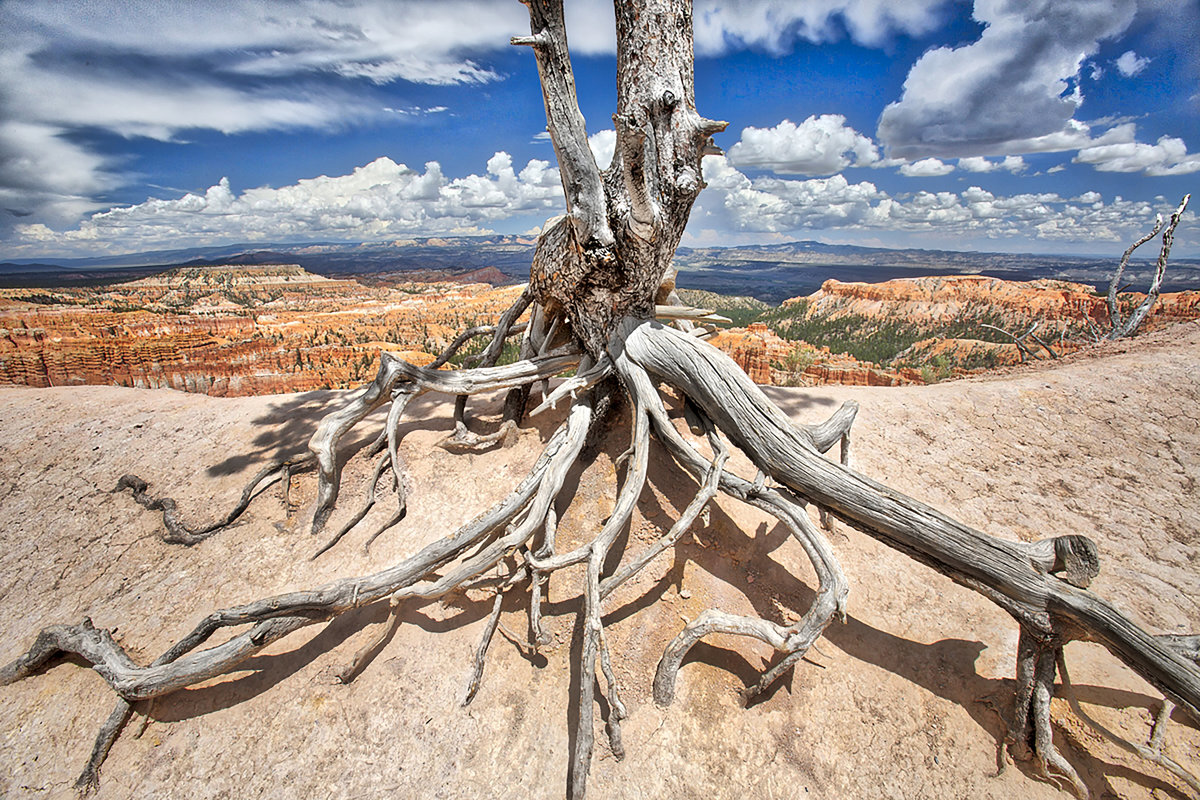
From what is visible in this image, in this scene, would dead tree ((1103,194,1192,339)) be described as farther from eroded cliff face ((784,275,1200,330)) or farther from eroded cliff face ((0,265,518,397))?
eroded cliff face ((784,275,1200,330))

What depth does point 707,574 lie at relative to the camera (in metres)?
3.78

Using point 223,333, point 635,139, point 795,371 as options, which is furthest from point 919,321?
point 223,333

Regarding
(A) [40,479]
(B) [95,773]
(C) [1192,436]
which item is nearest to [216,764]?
(B) [95,773]

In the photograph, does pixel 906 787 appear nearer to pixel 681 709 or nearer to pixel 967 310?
pixel 681 709

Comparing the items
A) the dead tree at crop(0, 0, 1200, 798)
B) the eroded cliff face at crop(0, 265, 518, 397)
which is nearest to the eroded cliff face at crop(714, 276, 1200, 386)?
the dead tree at crop(0, 0, 1200, 798)

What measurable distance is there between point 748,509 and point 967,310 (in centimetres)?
6390

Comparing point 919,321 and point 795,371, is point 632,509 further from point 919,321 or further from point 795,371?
point 919,321

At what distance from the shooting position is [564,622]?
11.8 ft

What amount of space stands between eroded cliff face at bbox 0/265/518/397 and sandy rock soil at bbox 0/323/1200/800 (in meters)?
8.07

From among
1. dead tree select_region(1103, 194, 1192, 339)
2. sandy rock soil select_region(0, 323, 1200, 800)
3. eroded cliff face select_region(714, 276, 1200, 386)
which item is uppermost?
dead tree select_region(1103, 194, 1192, 339)

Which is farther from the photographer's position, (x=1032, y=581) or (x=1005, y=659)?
(x=1005, y=659)

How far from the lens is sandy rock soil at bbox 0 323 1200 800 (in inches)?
110

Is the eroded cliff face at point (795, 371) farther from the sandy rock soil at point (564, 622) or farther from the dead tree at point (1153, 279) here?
the sandy rock soil at point (564, 622)

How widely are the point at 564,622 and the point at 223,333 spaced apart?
105ft
